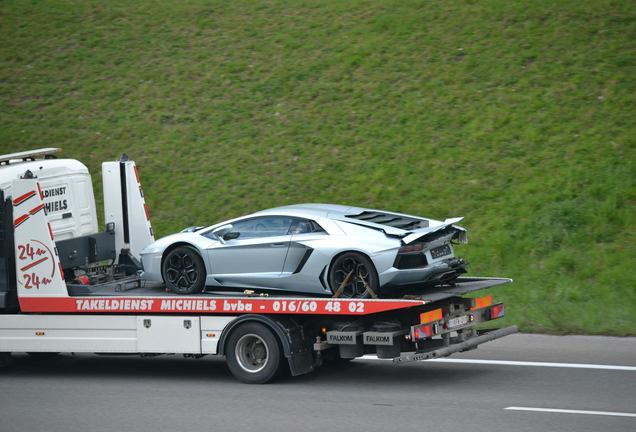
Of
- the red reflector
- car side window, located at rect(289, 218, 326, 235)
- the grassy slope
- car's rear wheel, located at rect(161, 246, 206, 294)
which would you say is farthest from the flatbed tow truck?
the grassy slope

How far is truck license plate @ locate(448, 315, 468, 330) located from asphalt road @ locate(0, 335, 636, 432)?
643mm

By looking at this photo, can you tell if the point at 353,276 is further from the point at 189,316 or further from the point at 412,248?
the point at 189,316

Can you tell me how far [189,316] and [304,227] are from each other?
171 cm

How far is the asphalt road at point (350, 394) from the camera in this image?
28.1ft

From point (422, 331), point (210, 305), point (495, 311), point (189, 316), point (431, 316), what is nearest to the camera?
point (422, 331)

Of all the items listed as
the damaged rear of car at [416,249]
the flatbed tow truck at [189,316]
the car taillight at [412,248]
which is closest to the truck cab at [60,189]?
the flatbed tow truck at [189,316]

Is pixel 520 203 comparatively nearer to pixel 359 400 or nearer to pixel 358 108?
pixel 358 108

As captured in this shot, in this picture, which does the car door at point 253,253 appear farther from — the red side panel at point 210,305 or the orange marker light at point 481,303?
the orange marker light at point 481,303

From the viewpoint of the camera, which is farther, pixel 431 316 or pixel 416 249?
pixel 416 249

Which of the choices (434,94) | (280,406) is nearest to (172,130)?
(434,94)

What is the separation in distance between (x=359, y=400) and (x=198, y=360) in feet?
11.6

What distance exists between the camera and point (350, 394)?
985 centimetres

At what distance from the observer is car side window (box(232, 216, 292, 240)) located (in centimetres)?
1065

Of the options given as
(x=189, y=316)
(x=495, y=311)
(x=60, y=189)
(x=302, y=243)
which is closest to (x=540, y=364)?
(x=495, y=311)
